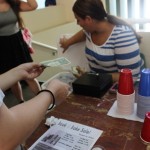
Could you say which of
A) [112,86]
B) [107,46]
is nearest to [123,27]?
[107,46]

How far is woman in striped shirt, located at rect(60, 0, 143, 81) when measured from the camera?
1.56 m

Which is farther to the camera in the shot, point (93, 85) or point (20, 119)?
point (93, 85)

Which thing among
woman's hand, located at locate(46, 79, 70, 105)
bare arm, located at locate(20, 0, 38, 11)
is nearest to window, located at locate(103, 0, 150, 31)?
bare arm, located at locate(20, 0, 38, 11)

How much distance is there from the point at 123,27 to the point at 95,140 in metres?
0.95

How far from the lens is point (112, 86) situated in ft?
4.41

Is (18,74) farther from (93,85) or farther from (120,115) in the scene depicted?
(120,115)

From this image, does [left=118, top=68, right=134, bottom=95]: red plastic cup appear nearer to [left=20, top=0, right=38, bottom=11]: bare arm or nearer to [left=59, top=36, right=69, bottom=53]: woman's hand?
[left=59, top=36, right=69, bottom=53]: woman's hand

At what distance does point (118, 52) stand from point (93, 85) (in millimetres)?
416

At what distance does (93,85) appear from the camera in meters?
1.27

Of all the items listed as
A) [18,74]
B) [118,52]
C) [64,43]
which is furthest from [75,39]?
[18,74]

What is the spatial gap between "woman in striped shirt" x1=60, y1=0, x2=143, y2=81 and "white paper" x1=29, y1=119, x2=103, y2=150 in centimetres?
61

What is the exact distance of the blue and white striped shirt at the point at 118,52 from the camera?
5.09ft

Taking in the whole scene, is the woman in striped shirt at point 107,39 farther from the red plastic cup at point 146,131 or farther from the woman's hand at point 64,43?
the red plastic cup at point 146,131

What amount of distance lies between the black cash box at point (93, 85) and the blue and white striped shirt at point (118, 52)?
28cm
